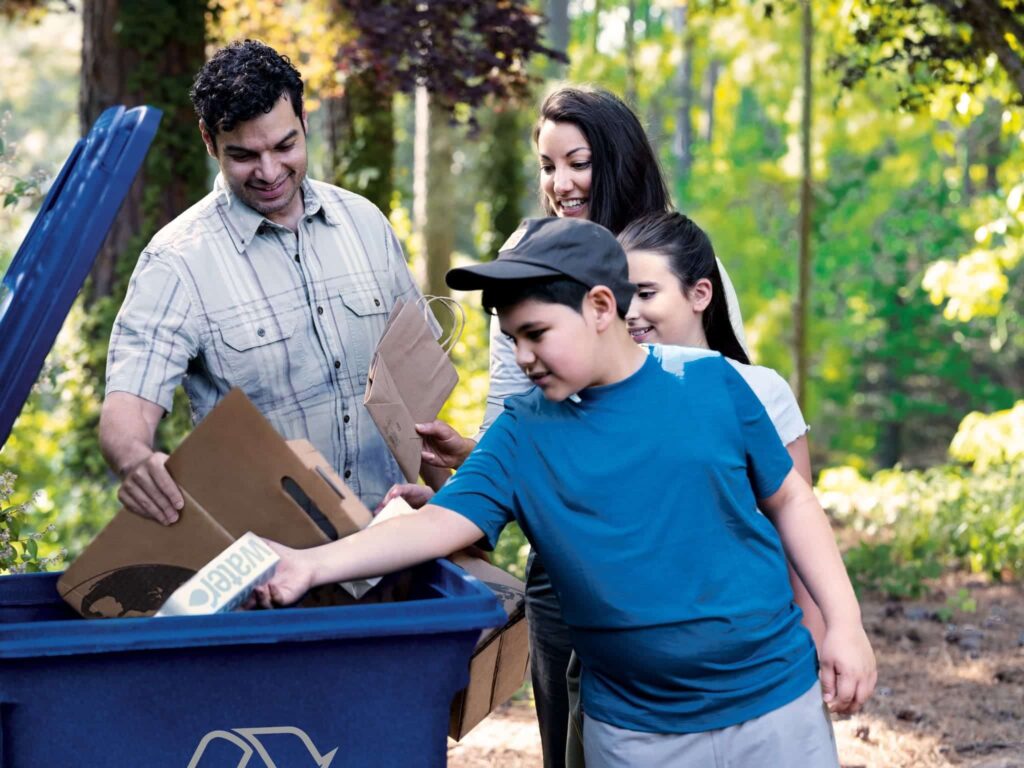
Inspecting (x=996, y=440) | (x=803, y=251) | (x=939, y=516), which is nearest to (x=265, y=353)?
(x=939, y=516)

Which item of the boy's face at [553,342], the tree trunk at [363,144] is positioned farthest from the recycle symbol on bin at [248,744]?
the tree trunk at [363,144]

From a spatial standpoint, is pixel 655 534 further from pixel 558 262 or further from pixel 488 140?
pixel 488 140

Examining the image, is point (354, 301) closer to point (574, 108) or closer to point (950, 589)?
point (574, 108)

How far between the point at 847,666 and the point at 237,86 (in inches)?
63.1

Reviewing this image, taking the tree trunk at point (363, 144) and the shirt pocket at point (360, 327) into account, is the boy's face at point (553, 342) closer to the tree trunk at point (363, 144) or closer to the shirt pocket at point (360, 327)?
the shirt pocket at point (360, 327)

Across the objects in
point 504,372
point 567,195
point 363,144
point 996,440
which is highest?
point 363,144

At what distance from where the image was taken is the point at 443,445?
2.70 m

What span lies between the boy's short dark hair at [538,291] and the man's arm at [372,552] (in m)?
0.35

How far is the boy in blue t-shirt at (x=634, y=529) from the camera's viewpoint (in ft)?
6.50

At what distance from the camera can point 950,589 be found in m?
6.66

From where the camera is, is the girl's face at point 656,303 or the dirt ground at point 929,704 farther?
the dirt ground at point 929,704

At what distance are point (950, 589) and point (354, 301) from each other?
15.7 feet

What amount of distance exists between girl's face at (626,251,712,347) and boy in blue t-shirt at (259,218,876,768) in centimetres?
47

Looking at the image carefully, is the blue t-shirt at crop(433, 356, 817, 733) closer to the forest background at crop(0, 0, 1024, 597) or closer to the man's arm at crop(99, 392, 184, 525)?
the forest background at crop(0, 0, 1024, 597)
